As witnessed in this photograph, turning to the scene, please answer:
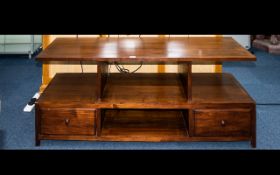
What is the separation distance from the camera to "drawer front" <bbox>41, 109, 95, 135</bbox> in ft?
5.47

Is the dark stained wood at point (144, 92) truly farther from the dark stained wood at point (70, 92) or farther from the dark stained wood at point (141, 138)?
the dark stained wood at point (141, 138)

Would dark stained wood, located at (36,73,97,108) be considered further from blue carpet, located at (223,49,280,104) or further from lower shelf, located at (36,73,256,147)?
blue carpet, located at (223,49,280,104)

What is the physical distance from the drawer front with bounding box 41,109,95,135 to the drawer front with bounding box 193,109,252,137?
0.48m

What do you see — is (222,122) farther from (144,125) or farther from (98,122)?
(98,122)

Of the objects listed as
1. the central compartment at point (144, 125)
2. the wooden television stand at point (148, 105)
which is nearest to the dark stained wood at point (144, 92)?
the wooden television stand at point (148, 105)

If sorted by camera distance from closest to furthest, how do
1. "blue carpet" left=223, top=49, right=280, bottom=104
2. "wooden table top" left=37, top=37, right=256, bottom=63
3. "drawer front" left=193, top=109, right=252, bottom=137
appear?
"wooden table top" left=37, top=37, right=256, bottom=63
"drawer front" left=193, top=109, right=252, bottom=137
"blue carpet" left=223, top=49, right=280, bottom=104

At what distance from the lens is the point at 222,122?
Answer: 1.65m

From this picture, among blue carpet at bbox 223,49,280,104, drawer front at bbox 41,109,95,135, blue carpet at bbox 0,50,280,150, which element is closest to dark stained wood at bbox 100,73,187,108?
drawer front at bbox 41,109,95,135
